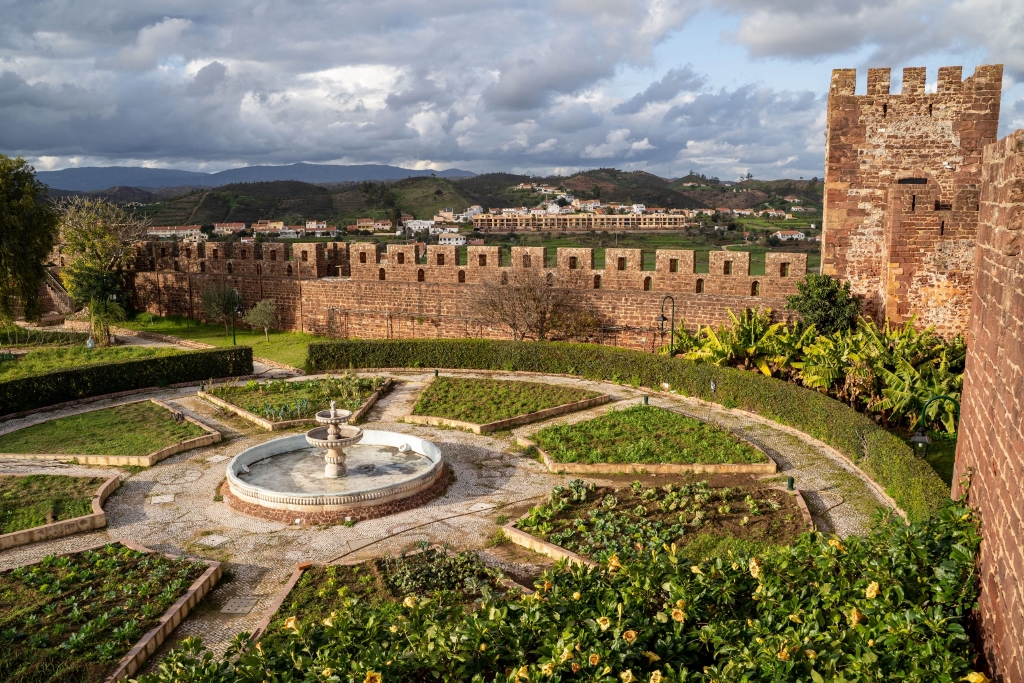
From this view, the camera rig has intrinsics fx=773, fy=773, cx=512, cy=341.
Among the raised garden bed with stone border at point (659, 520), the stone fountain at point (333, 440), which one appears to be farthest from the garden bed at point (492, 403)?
the raised garden bed with stone border at point (659, 520)

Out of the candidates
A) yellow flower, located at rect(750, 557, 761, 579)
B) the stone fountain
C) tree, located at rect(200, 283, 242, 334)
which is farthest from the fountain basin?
tree, located at rect(200, 283, 242, 334)

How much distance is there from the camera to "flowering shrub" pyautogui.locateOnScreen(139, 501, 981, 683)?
4.33 m

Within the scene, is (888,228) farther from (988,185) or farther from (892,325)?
(988,185)

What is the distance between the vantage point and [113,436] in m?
14.1

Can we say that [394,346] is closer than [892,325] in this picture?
No

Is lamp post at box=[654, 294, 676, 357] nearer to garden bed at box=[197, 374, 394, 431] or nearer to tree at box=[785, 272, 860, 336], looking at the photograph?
tree at box=[785, 272, 860, 336]

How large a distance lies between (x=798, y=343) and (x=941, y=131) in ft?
18.3

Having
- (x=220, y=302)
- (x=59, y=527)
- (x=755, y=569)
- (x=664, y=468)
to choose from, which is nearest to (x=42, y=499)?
(x=59, y=527)

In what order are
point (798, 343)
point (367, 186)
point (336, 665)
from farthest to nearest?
point (367, 186) → point (798, 343) → point (336, 665)

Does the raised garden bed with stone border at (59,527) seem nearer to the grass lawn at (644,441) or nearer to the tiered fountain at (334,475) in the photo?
the tiered fountain at (334,475)

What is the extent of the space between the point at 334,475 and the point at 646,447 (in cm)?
511

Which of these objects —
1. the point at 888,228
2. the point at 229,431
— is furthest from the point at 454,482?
the point at 888,228

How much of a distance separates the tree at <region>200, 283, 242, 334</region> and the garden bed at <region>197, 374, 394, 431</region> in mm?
8031

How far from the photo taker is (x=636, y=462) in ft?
40.4
